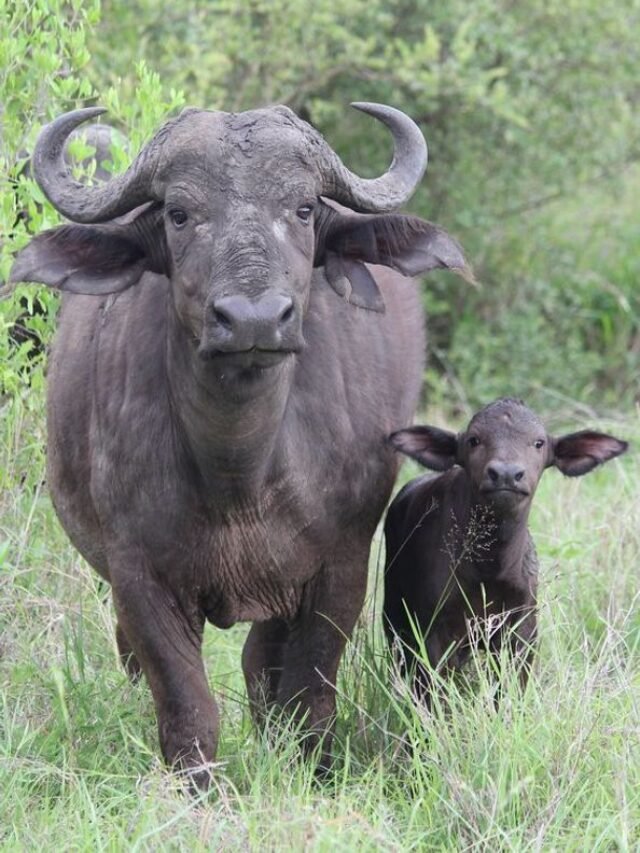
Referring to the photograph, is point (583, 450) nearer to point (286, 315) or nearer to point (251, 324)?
point (286, 315)

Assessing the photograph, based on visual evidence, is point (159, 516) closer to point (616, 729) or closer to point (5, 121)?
point (616, 729)

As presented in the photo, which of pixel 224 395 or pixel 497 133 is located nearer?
pixel 224 395

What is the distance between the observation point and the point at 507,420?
5770 mm

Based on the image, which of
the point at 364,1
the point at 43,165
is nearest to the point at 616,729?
the point at 43,165

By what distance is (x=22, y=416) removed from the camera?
6762 mm

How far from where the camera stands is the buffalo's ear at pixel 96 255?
16.9 ft

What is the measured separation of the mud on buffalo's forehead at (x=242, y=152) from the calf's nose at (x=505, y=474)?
1.12 meters

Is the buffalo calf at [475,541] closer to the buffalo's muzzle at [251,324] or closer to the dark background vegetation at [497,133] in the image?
the buffalo's muzzle at [251,324]

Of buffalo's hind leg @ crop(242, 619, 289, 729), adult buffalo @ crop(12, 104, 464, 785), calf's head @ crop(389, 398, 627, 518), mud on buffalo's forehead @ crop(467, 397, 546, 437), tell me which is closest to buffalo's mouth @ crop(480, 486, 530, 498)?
calf's head @ crop(389, 398, 627, 518)

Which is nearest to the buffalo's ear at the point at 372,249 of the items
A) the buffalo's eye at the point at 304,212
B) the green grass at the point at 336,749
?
the buffalo's eye at the point at 304,212

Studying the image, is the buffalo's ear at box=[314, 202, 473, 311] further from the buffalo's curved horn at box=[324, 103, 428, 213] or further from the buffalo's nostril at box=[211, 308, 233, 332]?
the buffalo's nostril at box=[211, 308, 233, 332]

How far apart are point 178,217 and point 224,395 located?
0.52 m

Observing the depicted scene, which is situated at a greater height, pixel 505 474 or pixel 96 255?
pixel 96 255

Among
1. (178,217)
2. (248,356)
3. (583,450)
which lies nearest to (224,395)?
(248,356)
